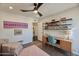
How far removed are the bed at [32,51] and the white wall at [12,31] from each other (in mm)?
126

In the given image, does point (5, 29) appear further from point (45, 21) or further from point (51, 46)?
point (51, 46)

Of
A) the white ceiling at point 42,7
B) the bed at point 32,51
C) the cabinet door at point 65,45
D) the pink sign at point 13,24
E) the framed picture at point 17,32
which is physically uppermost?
the white ceiling at point 42,7

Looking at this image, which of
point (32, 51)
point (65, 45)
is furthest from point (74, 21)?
point (32, 51)

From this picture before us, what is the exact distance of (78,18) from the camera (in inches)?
56.3

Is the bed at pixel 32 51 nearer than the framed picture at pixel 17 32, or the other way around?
the bed at pixel 32 51

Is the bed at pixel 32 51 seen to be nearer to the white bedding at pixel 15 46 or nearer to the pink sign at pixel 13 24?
the white bedding at pixel 15 46

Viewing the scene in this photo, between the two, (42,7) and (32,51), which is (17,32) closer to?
(32,51)

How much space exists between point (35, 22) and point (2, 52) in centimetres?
66

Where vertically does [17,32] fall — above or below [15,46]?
above

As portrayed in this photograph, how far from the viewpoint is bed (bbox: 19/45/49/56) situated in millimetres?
1372

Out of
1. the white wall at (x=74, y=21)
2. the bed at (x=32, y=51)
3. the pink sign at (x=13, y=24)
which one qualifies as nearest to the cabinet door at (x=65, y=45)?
the white wall at (x=74, y=21)

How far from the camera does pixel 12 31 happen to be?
1497 mm

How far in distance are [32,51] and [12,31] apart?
1.43 feet

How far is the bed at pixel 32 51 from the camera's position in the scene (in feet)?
4.50
